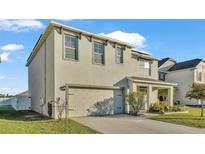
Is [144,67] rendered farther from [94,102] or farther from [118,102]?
[94,102]

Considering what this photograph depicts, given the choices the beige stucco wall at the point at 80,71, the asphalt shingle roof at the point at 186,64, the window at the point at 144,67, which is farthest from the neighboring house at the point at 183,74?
the beige stucco wall at the point at 80,71

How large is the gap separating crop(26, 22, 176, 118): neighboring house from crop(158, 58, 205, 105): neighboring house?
10.5 meters

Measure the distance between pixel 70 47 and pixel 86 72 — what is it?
1.96 m

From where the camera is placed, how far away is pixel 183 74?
27656mm

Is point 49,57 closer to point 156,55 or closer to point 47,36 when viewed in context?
point 47,36

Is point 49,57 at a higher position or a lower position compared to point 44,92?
higher

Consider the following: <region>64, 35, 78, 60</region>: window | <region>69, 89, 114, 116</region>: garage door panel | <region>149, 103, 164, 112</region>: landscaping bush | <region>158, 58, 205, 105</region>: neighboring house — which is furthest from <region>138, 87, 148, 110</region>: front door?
<region>158, 58, 205, 105</region>: neighboring house

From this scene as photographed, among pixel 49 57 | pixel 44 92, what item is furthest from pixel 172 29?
pixel 44 92

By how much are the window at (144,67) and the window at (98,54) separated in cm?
500

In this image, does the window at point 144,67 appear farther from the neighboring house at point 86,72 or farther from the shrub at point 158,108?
the shrub at point 158,108

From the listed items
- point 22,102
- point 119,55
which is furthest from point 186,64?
point 22,102

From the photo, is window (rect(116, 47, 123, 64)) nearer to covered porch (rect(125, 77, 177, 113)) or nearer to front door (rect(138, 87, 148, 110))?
covered porch (rect(125, 77, 177, 113))
